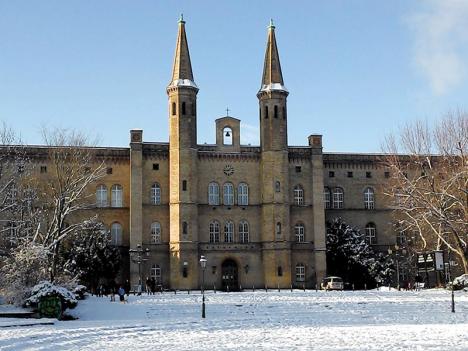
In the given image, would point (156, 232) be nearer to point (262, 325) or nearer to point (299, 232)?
point (299, 232)

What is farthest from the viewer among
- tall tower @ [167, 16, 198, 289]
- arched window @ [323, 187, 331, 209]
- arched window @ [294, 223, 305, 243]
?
arched window @ [323, 187, 331, 209]

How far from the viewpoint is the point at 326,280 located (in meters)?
61.5

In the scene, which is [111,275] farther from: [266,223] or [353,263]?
[353,263]

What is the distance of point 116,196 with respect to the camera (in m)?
65.4

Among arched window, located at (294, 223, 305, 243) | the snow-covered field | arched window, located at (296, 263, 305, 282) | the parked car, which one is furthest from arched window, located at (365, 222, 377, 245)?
the snow-covered field

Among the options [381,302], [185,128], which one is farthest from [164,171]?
[381,302]

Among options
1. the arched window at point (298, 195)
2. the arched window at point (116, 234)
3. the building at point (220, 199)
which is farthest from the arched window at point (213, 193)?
the arched window at point (116, 234)

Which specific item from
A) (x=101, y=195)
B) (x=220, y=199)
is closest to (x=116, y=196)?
(x=101, y=195)

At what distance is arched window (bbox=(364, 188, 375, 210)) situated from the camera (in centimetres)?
6988

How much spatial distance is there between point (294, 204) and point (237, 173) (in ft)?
18.4

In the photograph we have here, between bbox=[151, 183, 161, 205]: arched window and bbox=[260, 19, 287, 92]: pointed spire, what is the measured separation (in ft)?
40.0

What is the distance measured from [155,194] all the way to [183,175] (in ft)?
10.7

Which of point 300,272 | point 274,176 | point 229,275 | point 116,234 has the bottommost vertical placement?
point 229,275

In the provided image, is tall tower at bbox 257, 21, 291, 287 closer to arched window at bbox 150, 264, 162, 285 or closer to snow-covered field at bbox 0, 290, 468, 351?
arched window at bbox 150, 264, 162, 285
